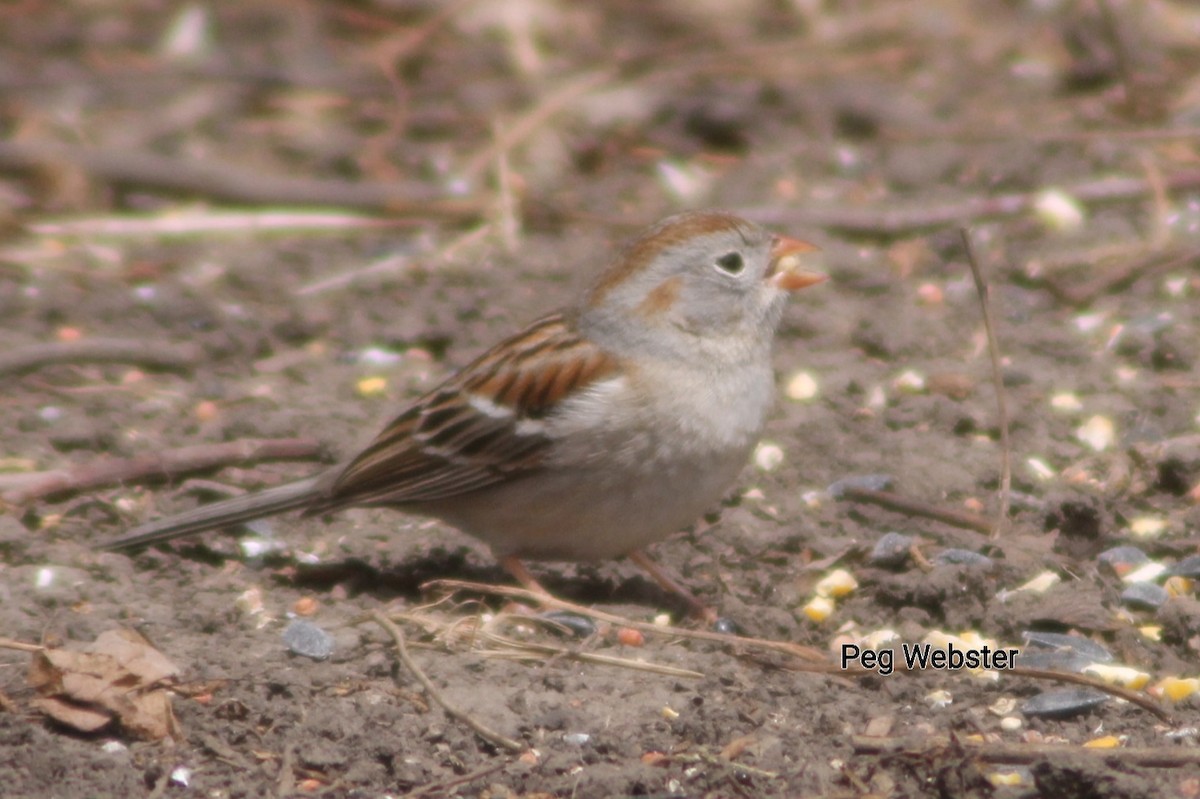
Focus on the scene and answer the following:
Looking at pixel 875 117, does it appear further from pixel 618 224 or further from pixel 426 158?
pixel 426 158

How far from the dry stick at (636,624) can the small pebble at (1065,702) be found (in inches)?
15.5

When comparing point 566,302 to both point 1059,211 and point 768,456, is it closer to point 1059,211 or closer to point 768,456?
point 768,456

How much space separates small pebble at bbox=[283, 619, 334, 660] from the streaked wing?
1.61 feet

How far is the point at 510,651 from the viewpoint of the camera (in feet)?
12.0

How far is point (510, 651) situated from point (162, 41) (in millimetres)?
5322

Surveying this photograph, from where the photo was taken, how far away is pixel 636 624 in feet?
12.0

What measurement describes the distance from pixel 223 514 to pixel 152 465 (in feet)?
1.45

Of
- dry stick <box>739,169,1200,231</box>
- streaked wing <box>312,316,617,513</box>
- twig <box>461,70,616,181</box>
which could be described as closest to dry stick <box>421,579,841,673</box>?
streaked wing <box>312,316,617,513</box>

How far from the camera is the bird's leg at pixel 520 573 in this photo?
4051 millimetres

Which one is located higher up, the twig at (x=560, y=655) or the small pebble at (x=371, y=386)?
the twig at (x=560, y=655)

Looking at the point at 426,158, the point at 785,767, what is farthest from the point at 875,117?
the point at 785,767

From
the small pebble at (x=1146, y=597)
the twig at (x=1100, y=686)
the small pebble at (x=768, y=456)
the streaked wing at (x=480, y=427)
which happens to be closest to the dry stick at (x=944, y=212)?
the small pebble at (x=768, y=456)

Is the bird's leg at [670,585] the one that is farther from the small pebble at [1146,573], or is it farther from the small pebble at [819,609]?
the small pebble at [1146,573]

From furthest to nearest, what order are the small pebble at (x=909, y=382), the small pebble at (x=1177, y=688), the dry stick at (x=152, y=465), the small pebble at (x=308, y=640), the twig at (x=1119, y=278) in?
1. the twig at (x=1119, y=278)
2. the small pebble at (x=909, y=382)
3. the dry stick at (x=152, y=465)
4. the small pebble at (x=308, y=640)
5. the small pebble at (x=1177, y=688)
